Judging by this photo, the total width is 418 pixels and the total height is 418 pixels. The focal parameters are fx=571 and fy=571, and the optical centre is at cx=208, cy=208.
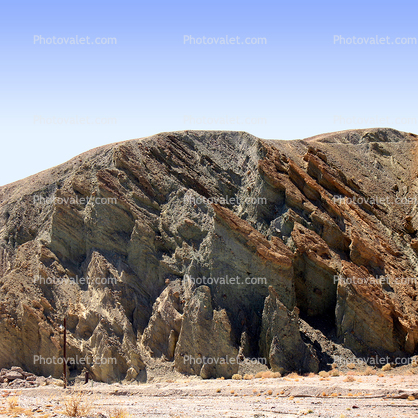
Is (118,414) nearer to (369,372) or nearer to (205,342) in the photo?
(205,342)

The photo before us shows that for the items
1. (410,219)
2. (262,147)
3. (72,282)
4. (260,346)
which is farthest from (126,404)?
(410,219)

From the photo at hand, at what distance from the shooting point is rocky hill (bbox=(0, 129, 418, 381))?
33219mm

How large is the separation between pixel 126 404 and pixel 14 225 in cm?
1940

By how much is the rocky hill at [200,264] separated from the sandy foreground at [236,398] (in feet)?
7.58

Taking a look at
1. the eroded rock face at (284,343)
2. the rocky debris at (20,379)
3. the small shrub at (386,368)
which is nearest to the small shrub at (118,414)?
the rocky debris at (20,379)

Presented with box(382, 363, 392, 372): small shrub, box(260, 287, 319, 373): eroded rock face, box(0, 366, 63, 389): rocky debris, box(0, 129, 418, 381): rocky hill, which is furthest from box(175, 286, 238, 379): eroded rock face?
box(382, 363, 392, 372): small shrub

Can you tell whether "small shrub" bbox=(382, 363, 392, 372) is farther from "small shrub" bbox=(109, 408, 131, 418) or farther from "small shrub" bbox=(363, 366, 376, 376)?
"small shrub" bbox=(109, 408, 131, 418)

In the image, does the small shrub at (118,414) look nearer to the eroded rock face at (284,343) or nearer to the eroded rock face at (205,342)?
the eroded rock face at (205,342)

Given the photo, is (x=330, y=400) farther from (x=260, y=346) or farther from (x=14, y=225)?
(x=14, y=225)

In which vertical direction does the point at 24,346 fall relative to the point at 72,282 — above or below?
below

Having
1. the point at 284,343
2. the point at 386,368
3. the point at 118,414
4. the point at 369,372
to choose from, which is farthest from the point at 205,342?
the point at 386,368

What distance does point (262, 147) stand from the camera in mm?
42094

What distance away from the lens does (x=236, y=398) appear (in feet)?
91.4

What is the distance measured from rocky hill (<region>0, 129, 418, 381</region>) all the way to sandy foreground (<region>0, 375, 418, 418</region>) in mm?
2311
